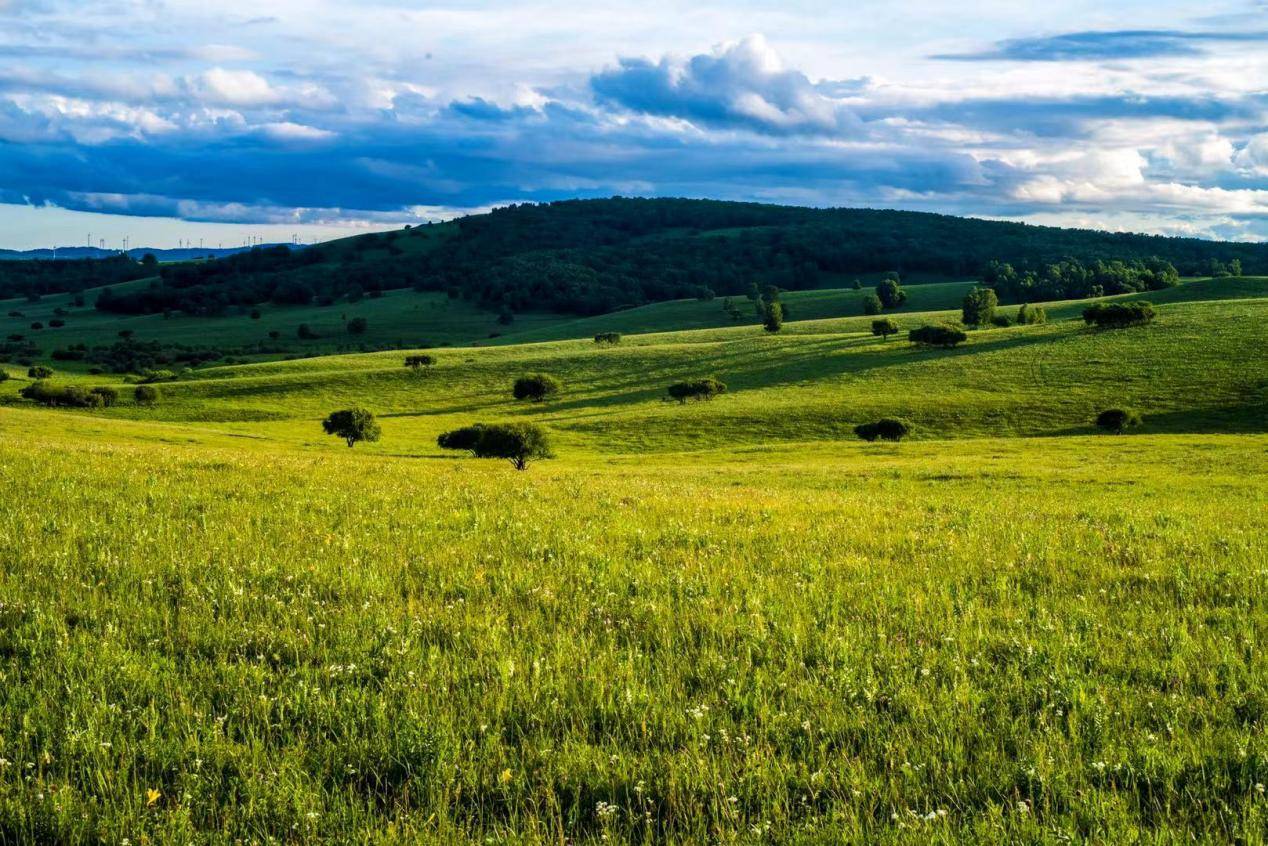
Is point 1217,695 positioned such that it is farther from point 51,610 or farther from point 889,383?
point 889,383

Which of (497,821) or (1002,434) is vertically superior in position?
(497,821)

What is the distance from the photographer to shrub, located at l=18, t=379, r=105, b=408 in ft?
313

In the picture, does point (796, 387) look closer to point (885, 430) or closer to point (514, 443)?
point (885, 430)

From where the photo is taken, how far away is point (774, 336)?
140875 mm

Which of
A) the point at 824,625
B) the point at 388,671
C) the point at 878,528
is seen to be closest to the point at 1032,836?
the point at 824,625

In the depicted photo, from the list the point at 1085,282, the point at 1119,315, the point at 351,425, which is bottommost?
the point at 351,425

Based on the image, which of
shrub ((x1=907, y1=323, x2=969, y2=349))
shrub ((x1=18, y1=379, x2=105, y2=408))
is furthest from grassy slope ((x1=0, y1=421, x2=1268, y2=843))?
shrub ((x1=907, y1=323, x2=969, y2=349))

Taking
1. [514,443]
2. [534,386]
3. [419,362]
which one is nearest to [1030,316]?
[534,386]

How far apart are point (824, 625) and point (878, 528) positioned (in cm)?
617

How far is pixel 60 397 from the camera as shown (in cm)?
9569

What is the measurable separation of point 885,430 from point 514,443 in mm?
33448

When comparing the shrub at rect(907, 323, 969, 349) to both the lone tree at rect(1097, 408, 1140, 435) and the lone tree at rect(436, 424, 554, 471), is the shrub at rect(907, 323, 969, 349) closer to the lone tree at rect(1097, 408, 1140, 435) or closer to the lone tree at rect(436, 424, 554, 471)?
the lone tree at rect(1097, 408, 1140, 435)

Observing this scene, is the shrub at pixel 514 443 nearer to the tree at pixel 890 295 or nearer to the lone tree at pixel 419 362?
the lone tree at pixel 419 362

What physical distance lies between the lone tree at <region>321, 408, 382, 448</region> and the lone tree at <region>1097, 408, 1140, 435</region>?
63730 millimetres
